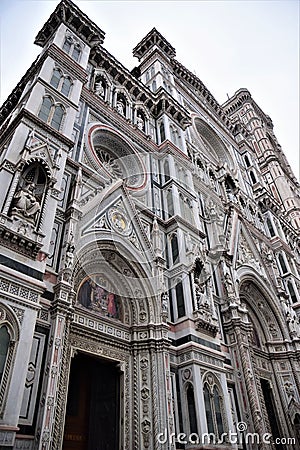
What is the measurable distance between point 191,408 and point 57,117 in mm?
9381

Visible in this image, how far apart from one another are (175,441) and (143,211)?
7253 millimetres

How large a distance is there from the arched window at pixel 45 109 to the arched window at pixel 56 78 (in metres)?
1.04

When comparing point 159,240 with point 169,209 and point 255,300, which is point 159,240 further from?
point 255,300

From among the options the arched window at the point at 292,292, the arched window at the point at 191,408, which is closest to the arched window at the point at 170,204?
the arched window at the point at 191,408

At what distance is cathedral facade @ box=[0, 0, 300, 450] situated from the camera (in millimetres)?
6910

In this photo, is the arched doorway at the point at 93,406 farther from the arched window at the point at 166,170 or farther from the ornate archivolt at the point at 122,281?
the arched window at the point at 166,170

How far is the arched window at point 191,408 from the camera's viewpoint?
870cm

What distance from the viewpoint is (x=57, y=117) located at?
10.6 metres

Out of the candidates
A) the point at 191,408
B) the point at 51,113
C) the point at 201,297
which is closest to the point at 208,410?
the point at 191,408

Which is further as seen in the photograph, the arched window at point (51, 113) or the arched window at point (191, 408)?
the arched window at point (51, 113)

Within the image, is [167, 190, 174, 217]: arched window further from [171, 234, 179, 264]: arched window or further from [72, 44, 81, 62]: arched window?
[72, 44, 81, 62]: arched window

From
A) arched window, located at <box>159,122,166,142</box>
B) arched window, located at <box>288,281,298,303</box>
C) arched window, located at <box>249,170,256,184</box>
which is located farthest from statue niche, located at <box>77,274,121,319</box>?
arched window, located at <box>249,170,256,184</box>

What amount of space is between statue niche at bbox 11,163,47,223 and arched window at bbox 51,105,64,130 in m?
2.22

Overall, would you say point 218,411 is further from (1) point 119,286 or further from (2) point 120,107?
(2) point 120,107
